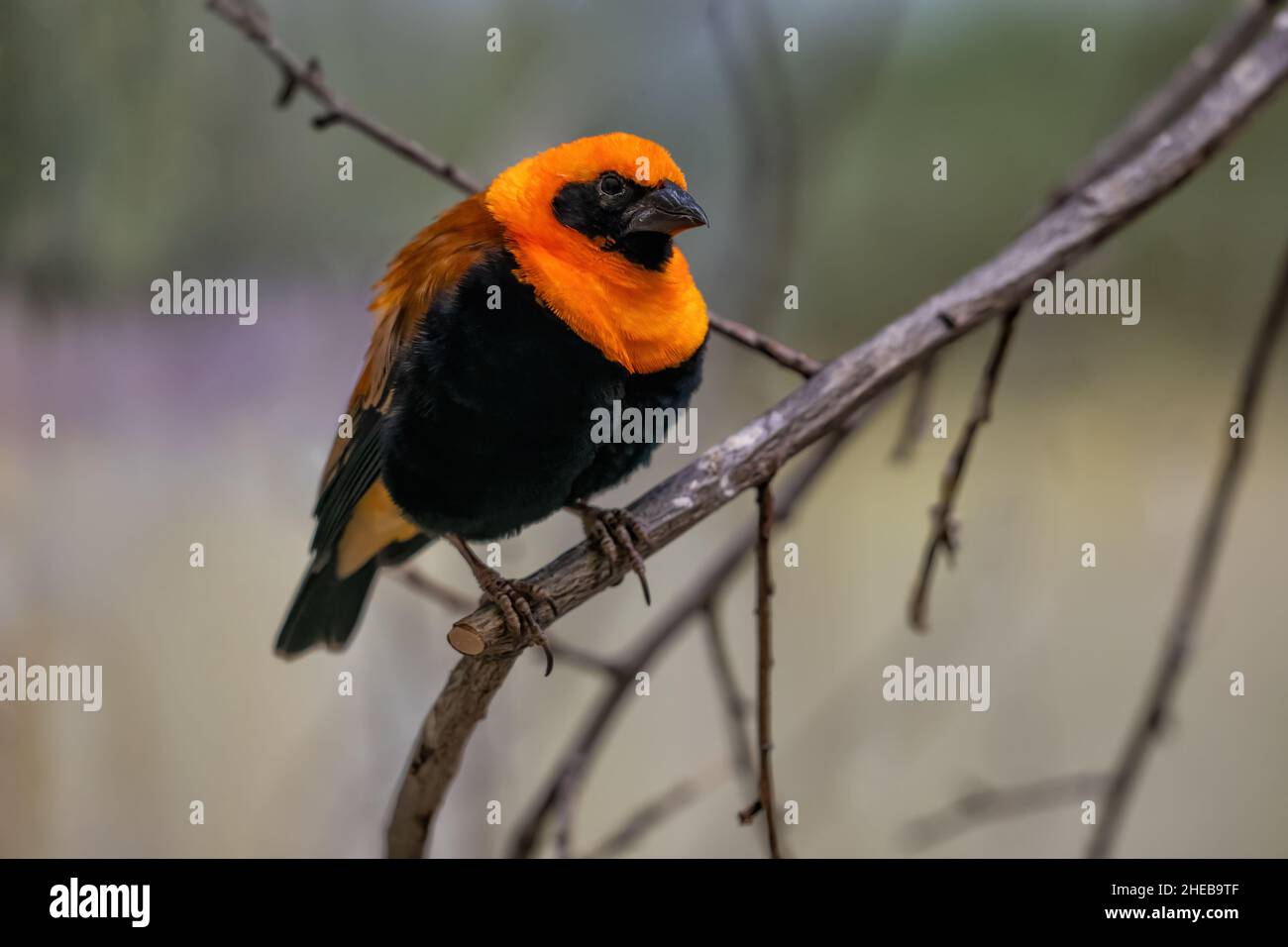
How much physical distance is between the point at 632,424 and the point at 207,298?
3.27 ft

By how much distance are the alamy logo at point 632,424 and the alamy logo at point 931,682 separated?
0.98 metres

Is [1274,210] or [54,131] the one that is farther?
[1274,210]

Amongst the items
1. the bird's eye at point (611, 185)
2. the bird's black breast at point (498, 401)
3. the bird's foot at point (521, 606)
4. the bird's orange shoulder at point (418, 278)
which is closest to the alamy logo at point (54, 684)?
the bird's orange shoulder at point (418, 278)

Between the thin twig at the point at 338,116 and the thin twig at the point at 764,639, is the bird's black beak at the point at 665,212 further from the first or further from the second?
the thin twig at the point at 764,639

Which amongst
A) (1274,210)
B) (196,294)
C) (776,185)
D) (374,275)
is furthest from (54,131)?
(1274,210)

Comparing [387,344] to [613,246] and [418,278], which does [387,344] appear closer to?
[418,278]

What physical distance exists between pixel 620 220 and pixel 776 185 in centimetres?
66

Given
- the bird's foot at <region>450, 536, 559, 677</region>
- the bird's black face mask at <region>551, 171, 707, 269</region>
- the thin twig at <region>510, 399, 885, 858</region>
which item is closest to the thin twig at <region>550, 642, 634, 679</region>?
the thin twig at <region>510, 399, 885, 858</region>

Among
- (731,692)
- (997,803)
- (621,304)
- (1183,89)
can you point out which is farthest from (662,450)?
(1183,89)

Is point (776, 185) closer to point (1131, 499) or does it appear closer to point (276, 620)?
point (1131, 499)

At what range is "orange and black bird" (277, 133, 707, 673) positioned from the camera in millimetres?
1248

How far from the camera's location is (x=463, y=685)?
112 cm

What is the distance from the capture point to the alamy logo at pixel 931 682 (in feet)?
6.91
